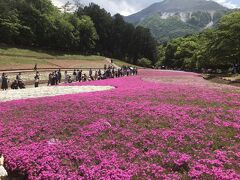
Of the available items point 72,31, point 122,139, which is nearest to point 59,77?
point 122,139


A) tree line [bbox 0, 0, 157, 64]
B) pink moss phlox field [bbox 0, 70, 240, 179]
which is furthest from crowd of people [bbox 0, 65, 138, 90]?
tree line [bbox 0, 0, 157, 64]

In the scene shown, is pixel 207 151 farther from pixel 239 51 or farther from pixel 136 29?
pixel 136 29

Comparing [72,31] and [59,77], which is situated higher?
[72,31]

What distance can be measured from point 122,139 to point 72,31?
118 metres

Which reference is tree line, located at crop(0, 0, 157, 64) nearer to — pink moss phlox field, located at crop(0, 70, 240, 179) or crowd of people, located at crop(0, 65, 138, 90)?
crowd of people, located at crop(0, 65, 138, 90)

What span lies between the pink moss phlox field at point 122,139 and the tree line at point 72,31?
8606 centimetres

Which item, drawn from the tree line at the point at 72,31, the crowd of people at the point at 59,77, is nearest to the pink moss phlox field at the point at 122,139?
the crowd of people at the point at 59,77

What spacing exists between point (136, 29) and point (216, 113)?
505ft

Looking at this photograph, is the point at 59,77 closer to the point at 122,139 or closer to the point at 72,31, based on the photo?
the point at 122,139

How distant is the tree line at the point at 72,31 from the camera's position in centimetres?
10841

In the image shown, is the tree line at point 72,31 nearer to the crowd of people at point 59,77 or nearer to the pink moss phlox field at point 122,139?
the crowd of people at point 59,77

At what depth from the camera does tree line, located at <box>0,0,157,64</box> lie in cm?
10841

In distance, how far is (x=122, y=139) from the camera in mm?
14617

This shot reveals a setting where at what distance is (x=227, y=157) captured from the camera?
12297 mm
